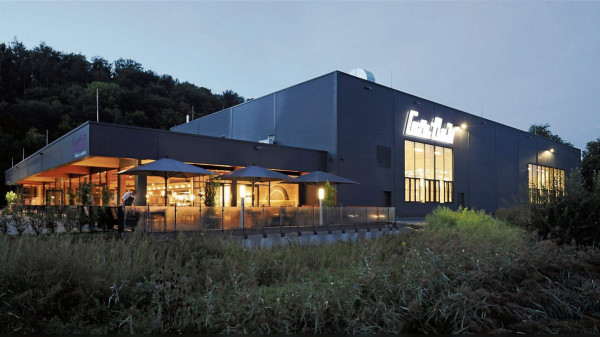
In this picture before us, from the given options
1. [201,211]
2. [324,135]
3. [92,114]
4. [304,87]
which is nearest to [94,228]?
[201,211]

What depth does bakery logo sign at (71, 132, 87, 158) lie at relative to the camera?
2189cm

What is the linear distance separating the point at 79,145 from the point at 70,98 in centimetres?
5095

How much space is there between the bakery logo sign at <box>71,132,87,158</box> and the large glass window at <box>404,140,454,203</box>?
79.4 feet

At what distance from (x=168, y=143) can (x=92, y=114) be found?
156 ft

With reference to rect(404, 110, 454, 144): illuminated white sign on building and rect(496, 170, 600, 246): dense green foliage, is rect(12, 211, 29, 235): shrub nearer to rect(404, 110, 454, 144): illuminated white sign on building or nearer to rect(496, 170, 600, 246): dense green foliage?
rect(496, 170, 600, 246): dense green foliage

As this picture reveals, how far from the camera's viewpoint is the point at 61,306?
4.75 m

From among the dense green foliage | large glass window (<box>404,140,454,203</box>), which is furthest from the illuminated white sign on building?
the dense green foliage

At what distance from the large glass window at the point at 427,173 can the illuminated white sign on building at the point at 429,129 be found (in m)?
0.80

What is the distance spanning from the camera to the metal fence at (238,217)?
15.1 metres

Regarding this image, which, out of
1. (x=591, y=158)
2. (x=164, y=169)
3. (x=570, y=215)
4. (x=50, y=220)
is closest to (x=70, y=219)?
(x=50, y=220)

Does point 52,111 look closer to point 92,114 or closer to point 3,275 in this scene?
point 92,114

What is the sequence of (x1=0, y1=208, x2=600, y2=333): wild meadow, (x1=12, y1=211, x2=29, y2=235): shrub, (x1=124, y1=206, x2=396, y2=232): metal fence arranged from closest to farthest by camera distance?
(x1=0, y1=208, x2=600, y2=333): wild meadow
(x1=12, y1=211, x2=29, y2=235): shrub
(x1=124, y1=206, x2=396, y2=232): metal fence

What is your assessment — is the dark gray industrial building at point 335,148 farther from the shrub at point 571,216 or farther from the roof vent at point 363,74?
the shrub at point 571,216

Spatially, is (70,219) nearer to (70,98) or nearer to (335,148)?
(335,148)
